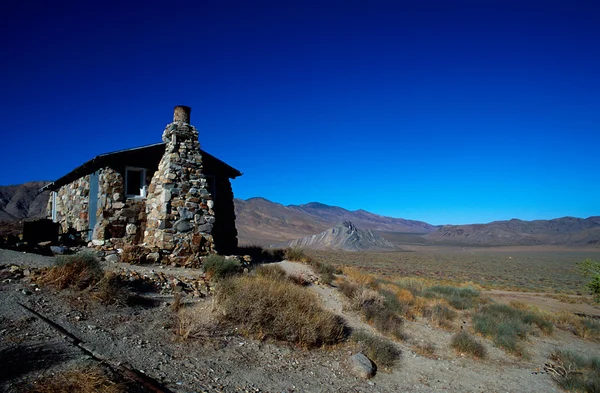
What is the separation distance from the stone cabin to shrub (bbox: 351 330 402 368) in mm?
6175

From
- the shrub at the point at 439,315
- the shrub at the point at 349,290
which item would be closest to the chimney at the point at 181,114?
the shrub at the point at 349,290

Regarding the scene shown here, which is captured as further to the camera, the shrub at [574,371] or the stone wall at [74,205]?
the stone wall at [74,205]

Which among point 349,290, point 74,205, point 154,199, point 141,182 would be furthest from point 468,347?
point 74,205

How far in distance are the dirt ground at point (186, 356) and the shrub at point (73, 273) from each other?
0.75 feet

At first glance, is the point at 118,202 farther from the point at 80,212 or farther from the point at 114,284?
the point at 114,284

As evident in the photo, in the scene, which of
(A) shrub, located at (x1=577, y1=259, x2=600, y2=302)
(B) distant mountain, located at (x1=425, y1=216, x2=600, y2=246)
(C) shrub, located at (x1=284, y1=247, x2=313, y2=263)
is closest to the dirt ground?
(C) shrub, located at (x1=284, y1=247, x2=313, y2=263)

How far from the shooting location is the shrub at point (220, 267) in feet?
34.3

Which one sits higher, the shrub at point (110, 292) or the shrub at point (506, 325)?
the shrub at point (110, 292)

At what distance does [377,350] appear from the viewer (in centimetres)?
819

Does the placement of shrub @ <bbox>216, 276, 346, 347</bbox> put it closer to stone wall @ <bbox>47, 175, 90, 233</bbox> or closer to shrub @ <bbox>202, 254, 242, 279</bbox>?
shrub @ <bbox>202, 254, 242, 279</bbox>

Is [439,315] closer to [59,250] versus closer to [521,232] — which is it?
[59,250]

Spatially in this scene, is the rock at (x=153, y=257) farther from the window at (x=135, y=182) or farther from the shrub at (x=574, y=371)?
the shrub at (x=574, y=371)

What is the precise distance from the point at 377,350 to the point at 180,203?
26.3 ft

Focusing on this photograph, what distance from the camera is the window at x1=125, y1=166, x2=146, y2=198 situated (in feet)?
45.6
